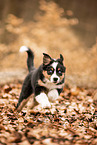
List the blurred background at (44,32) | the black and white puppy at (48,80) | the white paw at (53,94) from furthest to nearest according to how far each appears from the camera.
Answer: the blurred background at (44,32), the white paw at (53,94), the black and white puppy at (48,80)

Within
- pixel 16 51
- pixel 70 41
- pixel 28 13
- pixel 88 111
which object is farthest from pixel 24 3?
pixel 88 111

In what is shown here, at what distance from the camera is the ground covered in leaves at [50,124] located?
8.55 ft

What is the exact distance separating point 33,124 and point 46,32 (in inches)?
205

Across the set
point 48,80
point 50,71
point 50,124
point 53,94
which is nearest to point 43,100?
point 53,94

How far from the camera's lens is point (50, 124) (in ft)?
10.7

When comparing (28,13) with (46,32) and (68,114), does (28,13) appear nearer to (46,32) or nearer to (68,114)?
(46,32)

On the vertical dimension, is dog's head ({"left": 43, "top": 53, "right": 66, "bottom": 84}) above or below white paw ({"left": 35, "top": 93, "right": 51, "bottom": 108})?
above

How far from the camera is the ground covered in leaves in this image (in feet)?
8.55

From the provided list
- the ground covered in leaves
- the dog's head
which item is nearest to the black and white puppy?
the dog's head

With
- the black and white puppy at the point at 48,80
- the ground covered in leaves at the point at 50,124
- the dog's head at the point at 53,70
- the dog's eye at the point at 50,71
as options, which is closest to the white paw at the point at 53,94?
the black and white puppy at the point at 48,80

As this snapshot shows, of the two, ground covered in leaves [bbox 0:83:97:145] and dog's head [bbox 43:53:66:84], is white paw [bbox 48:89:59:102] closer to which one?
dog's head [bbox 43:53:66:84]

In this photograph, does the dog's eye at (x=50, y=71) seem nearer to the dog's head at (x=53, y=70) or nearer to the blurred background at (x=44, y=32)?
the dog's head at (x=53, y=70)

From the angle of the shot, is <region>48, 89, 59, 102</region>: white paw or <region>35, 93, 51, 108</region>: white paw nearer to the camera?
<region>35, 93, 51, 108</region>: white paw

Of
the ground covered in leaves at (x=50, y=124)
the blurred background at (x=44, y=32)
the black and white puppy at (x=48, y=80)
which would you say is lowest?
the ground covered in leaves at (x=50, y=124)
